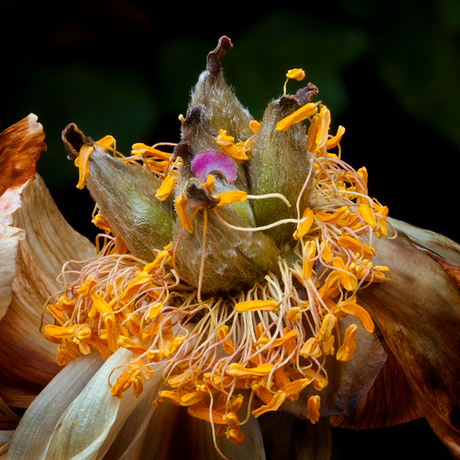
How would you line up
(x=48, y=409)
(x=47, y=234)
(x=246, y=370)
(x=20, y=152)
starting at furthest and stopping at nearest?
1. (x=47, y=234)
2. (x=20, y=152)
3. (x=48, y=409)
4. (x=246, y=370)

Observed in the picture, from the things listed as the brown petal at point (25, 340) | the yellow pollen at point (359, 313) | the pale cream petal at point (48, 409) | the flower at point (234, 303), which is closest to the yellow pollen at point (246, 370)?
the flower at point (234, 303)

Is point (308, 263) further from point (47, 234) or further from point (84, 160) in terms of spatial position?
point (47, 234)

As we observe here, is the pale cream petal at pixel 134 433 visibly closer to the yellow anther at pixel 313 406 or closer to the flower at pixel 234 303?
the flower at pixel 234 303

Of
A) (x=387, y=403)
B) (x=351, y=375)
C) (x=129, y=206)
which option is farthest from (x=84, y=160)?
(x=387, y=403)

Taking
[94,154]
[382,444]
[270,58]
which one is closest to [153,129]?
[270,58]

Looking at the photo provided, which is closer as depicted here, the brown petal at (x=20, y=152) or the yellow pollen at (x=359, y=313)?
the yellow pollen at (x=359, y=313)

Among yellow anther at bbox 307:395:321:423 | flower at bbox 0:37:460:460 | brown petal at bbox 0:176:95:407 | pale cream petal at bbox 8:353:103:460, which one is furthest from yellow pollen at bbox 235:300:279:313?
brown petal at bbox 0:176:95:407
